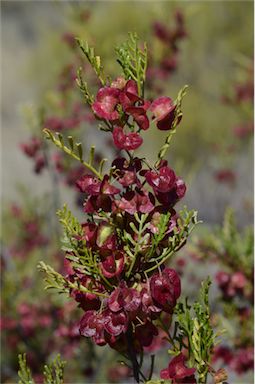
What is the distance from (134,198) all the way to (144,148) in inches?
489

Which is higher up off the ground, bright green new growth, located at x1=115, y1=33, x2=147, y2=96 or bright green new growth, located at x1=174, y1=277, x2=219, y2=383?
bright green new growth, located at x1=115, y1=33, x2=147, y2=96

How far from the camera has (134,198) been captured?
1334mm

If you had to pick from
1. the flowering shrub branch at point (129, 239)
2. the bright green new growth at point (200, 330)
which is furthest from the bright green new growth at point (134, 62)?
the bright green new growth at point (200, 330)

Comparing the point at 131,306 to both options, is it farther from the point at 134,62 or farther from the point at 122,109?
the point at 134,62

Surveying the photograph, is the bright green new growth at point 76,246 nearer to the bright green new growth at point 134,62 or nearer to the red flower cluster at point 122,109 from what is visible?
the red flower cluster at point 122,109

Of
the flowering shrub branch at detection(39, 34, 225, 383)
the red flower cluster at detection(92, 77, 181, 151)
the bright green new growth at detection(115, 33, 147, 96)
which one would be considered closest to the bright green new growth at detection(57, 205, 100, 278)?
the flowering shrub branch at detection(39, 34, 225, 383)

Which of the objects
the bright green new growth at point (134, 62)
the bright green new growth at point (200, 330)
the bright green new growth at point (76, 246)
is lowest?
the bright green new growth at point (200, 330)

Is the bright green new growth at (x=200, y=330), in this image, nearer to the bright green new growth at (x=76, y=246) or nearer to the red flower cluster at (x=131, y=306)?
the red flower cluster at (x=131, y=306)

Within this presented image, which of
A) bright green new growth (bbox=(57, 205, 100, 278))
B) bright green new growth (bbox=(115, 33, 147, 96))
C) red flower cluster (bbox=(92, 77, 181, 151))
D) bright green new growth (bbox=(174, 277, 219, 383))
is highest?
bright green new growth (bbox=(115, 33, 147, 96))

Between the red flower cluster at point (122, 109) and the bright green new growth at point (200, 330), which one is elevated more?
the red flower cluster at point (122, 109)

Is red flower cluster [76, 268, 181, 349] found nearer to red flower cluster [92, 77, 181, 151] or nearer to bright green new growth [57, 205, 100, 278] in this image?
bright green new growth [57, 205, 100, 278]

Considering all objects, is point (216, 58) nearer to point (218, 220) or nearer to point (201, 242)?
point (218, 220)

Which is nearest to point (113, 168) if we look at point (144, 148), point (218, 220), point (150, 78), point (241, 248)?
point (241, 248)

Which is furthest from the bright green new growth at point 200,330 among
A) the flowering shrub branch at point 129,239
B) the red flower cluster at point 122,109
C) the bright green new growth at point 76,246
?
the red flower cluster at point 122,109
